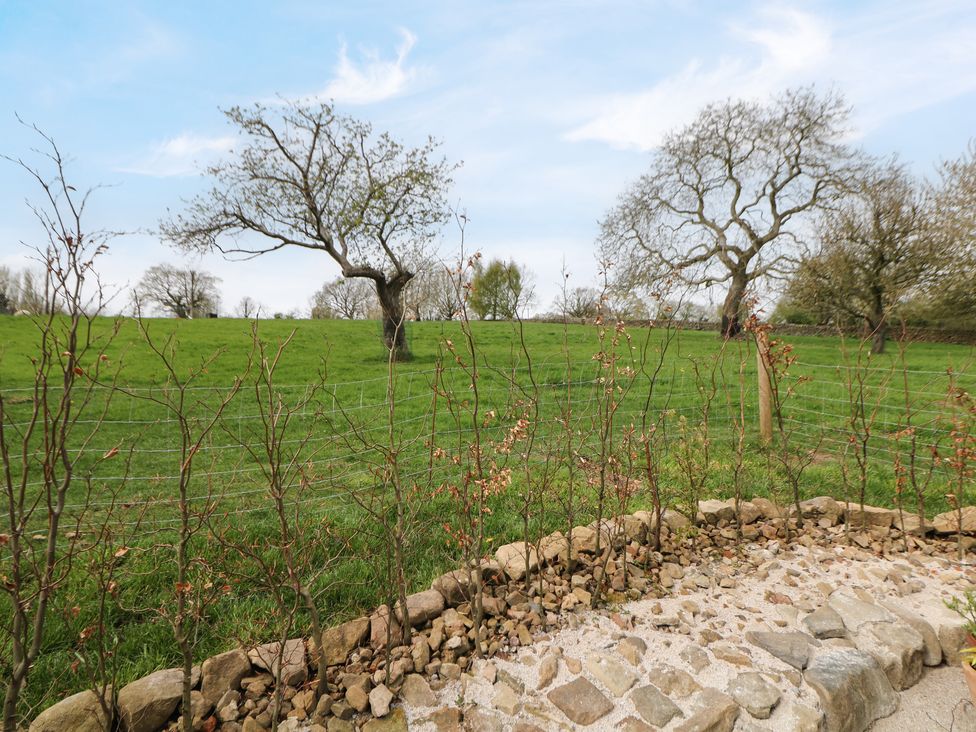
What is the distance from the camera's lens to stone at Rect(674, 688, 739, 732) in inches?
72.7

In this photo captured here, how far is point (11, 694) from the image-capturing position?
146cm

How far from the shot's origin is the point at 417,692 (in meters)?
2.04

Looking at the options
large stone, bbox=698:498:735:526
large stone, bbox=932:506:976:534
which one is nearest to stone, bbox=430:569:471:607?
large stone, bbox=698:498:735:526

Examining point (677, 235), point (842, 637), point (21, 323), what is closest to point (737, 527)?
point (842, 637)

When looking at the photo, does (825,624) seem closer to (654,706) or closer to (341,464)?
(654,706)

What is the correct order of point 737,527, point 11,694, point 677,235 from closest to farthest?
point 11,694
point 737,527
point 677,235

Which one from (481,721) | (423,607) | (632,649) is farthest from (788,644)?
(423,607)

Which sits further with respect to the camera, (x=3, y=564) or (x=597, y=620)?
(x=3, y=564)

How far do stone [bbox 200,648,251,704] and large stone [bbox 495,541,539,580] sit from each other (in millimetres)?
1362

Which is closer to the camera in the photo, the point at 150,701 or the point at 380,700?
the point at 150,701

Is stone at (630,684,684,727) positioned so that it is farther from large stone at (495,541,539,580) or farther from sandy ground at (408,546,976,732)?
large stone at (495,541,539,580)

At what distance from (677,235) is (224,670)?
21.3 metres

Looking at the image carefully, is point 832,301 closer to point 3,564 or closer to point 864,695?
point 864,695

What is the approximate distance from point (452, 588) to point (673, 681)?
3.75 ft
